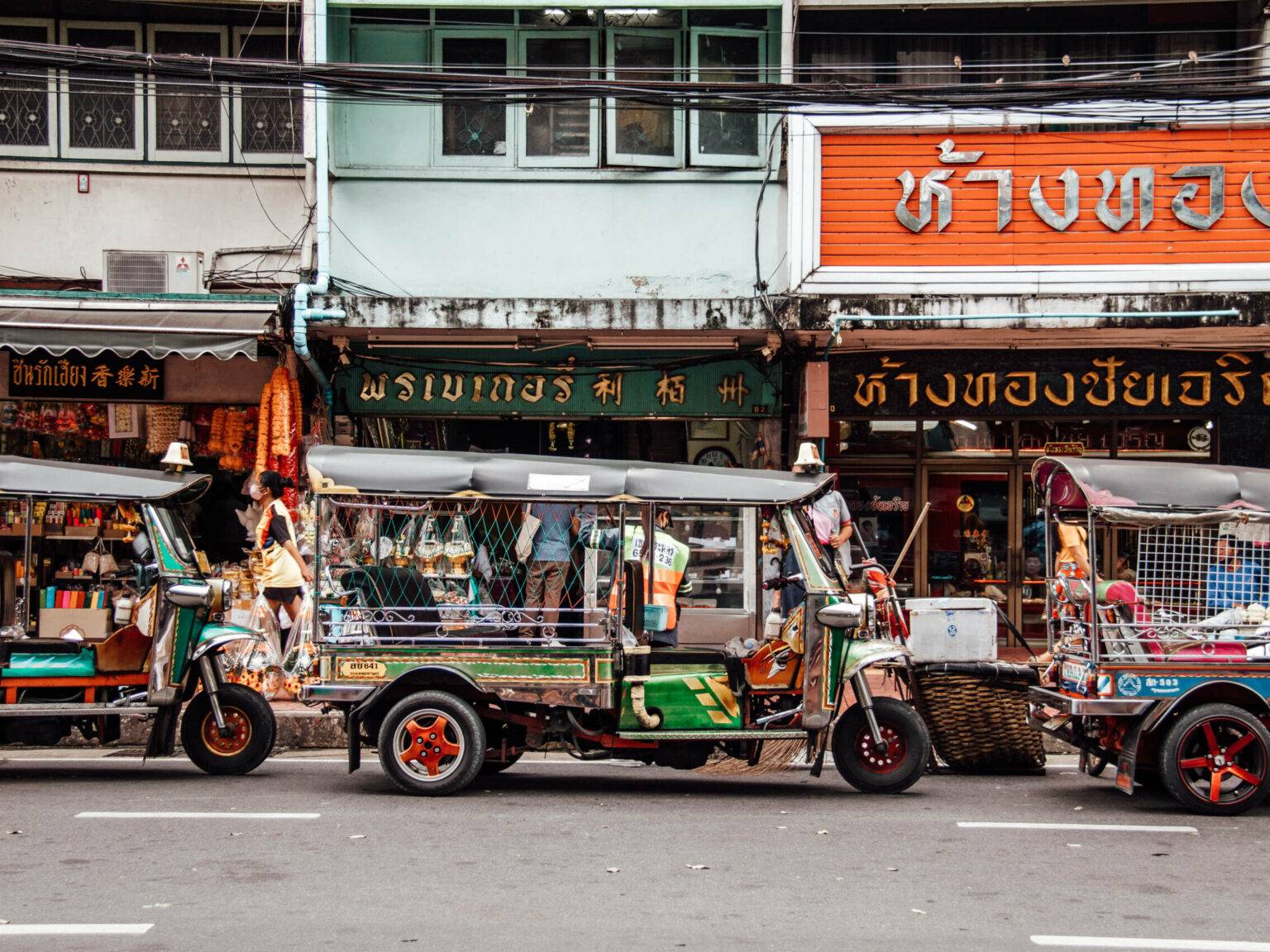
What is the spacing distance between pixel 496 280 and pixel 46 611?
5462mm

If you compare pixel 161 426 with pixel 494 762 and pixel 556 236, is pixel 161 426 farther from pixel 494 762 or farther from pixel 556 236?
pixel 494 762

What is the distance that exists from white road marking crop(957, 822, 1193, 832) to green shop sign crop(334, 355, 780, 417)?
7.30 meters

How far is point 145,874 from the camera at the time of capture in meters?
6.36

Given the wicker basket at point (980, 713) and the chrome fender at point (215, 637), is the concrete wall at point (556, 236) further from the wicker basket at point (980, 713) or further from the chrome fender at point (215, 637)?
the chrome fender at point (215, 637)

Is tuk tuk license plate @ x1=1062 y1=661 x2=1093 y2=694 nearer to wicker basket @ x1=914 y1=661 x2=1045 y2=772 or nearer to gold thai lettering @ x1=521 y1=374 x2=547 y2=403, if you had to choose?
wicker basket @ x1=914 y1=661 x2=1045 y2=772

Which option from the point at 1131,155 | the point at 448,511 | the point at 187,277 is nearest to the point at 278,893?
the point at 448,511

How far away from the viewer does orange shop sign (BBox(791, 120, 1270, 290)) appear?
13227mm

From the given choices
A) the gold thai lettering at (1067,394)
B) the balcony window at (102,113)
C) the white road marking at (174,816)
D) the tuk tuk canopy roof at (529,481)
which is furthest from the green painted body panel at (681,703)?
the balcony window at (102,113)

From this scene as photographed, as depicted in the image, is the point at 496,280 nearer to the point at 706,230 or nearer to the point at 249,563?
the point at 706,230

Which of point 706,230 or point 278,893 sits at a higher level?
point 706,230

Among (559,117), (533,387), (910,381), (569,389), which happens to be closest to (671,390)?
(569,389)

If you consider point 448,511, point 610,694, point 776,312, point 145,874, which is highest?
point 776,312

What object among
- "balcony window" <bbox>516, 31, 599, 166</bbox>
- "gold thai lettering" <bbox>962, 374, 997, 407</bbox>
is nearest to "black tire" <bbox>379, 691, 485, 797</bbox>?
"balcony window" <bbox>516, 31, 599, 166</bbox>

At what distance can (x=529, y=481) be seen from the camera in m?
8.34
